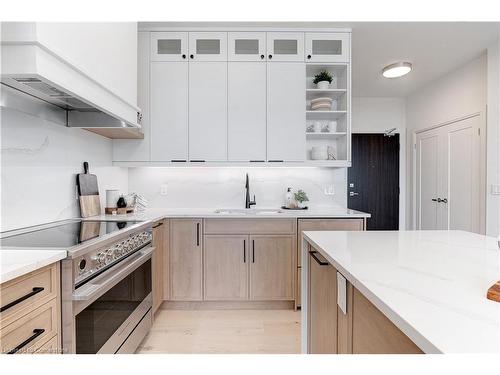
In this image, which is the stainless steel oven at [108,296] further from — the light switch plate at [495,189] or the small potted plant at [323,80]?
the light switch plate at [495,189]

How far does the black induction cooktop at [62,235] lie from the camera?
4.27 ft

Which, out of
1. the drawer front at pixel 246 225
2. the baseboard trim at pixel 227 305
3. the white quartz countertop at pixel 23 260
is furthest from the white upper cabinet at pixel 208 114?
the white quartz countertop at pixel 23 260

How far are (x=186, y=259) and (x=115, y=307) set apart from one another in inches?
43.2

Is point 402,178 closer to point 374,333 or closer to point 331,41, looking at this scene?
point 331,41

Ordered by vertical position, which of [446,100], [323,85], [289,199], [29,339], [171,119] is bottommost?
[29,339]

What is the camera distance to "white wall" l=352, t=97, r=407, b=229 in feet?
16.0

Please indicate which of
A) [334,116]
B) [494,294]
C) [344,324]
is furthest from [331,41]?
[494,294]

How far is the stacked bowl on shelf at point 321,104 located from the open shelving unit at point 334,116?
0.14 ft

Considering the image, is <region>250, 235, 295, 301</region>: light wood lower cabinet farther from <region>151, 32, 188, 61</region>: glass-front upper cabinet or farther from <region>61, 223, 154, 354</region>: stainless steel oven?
<region>151, 32, 188, 61</region>: glass-front upper cabinet

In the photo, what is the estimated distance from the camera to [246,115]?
9.59 feet

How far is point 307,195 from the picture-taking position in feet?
10.7
